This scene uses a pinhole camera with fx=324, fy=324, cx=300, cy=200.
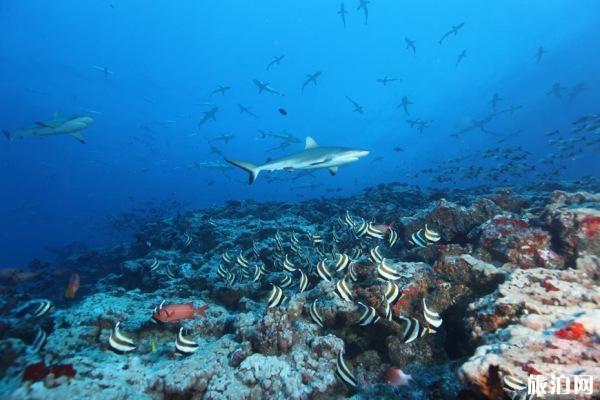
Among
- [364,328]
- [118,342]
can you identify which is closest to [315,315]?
[364,328]

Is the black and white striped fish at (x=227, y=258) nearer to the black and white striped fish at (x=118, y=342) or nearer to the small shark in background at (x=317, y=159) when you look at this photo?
the small shark in background at (x=317, y=159)

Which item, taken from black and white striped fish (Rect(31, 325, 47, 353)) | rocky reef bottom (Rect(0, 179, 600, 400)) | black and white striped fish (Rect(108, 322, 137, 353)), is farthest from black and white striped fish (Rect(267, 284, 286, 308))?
black and white striped fish (Rect(31, 325, 47, 353))

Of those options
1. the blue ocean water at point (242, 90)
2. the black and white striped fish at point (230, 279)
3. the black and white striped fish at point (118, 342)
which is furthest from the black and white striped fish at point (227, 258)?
the blue ocean water at point (242, 90)

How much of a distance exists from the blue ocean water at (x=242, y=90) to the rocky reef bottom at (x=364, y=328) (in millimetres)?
18340

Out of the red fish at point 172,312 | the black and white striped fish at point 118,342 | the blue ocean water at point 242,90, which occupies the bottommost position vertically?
the black and white striped fish at point 118,342

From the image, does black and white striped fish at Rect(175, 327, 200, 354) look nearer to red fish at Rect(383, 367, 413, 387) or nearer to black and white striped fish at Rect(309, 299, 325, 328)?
black and white striped fish at Rect(309, 299, 325, 328)

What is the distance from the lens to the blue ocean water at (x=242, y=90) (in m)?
69.5

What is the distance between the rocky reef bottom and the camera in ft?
11.5

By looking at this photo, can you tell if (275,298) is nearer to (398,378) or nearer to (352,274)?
(352,274)

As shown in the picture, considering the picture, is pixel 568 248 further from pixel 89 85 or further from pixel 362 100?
pixel 362 100

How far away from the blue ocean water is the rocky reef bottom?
18.3 meters

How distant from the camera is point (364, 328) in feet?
19.0

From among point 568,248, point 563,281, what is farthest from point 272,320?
point 568,248

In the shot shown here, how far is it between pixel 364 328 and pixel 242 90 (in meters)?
134
